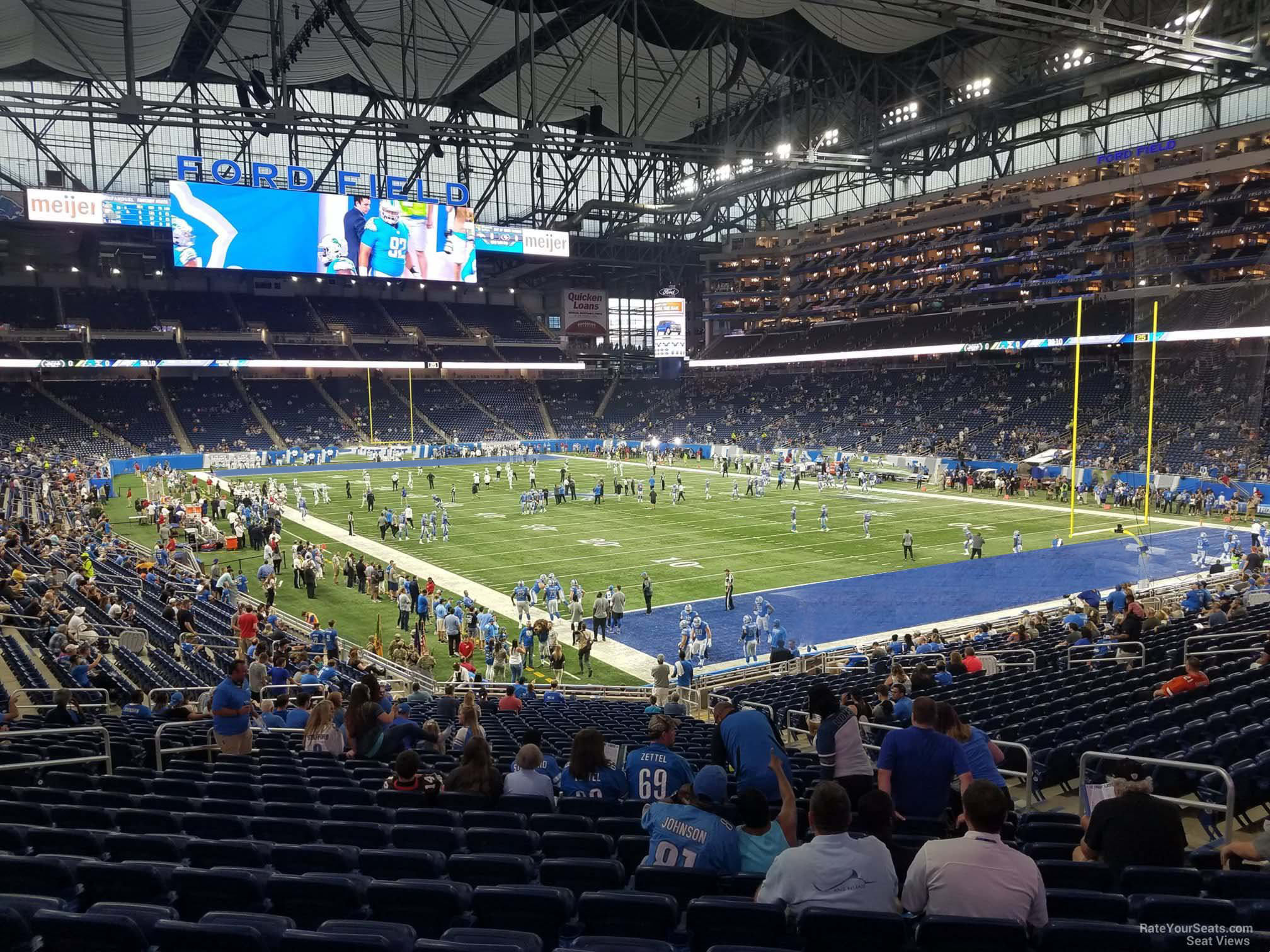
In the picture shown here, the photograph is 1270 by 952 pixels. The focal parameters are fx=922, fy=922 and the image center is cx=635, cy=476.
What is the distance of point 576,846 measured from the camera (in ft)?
16.8

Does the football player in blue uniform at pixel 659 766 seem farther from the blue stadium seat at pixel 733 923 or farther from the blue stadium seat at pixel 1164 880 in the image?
the blue stadium seat at pixel 1164 880

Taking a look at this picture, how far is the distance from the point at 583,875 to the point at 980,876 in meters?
1.89

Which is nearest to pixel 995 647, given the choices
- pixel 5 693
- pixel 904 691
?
pixel 904 691

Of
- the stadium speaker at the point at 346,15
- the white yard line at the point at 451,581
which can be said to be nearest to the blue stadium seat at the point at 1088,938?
the white yard line at the point at 451,581

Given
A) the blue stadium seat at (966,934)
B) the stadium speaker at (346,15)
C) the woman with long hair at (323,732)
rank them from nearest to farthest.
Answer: the blue stadium seat at (966,934) < the woman with long hair at (323,732) < the stadium speaker at (346,15)

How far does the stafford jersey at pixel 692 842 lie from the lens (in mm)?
4480

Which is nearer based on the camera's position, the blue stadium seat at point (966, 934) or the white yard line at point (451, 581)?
the blue stadium seat at point (966, 934)

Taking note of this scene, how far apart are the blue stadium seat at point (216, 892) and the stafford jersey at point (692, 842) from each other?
5.94 ft

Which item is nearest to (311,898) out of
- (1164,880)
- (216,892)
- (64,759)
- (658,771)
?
(216,892)

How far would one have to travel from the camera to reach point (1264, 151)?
155 feet

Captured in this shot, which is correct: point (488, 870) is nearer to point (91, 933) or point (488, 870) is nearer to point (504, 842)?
point (504, 842)

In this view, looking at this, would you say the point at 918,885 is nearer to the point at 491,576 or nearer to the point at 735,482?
the point at 491,576

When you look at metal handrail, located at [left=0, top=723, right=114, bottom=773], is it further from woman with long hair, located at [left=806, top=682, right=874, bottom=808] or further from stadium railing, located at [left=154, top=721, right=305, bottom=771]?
woman with long hair, located at [left=806, top=682, right=874, bottom=808]

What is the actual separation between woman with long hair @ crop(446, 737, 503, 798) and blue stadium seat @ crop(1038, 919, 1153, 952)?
409 cm
